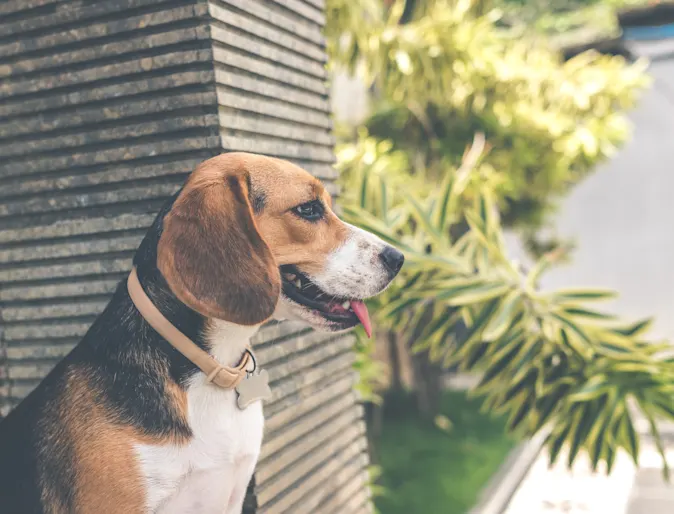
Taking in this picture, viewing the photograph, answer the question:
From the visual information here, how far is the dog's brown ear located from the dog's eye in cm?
20

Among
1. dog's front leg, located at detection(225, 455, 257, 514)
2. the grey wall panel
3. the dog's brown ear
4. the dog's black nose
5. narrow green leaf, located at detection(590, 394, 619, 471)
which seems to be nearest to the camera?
the dog's brown ear

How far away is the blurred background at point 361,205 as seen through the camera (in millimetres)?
2232

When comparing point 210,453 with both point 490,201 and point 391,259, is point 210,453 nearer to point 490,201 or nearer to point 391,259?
point 391,259

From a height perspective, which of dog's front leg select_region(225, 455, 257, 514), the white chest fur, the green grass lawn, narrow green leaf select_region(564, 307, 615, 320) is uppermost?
the white chest fur

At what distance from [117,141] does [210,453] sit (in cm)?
112

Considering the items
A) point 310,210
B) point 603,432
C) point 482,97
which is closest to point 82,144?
point 310,210

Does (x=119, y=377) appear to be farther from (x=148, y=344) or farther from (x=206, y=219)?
(x=206, y=219)

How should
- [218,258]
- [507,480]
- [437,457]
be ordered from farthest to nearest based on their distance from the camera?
[437,457], [507,480], [218,258]

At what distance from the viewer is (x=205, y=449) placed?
5.52 ft

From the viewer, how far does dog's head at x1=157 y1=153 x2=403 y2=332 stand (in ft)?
5.32

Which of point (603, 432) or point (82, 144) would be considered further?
point (603, 432)

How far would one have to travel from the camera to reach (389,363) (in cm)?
748

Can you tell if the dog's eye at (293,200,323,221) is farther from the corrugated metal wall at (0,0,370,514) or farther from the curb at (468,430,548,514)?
the curb at (468,430,548,514)

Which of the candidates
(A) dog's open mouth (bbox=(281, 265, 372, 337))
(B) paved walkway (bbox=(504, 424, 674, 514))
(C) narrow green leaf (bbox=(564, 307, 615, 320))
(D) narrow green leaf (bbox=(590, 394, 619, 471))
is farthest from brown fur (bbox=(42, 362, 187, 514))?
(B) paved walkway (bbox=(504, 424, 674, 514))
